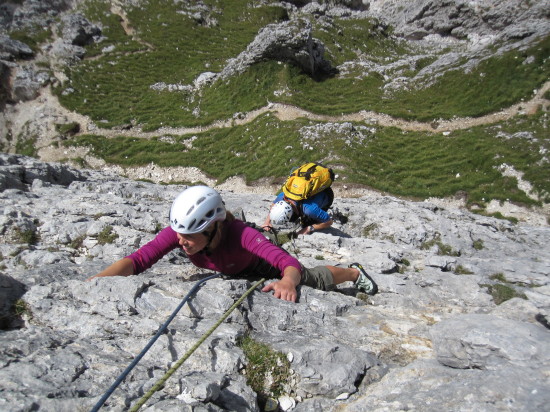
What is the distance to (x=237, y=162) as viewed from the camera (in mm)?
32750

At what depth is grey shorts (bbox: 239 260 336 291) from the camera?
761cm

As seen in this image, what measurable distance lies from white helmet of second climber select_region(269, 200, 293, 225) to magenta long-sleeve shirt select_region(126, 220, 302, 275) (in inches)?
178

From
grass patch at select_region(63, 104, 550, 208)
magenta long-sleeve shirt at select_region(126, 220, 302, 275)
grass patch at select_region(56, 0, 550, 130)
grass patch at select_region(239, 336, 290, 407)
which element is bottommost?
grass patch at select_region(239, 336, 290, 407)

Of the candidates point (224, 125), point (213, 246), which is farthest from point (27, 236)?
point (224, 125)

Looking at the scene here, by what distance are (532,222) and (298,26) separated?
37.7 m

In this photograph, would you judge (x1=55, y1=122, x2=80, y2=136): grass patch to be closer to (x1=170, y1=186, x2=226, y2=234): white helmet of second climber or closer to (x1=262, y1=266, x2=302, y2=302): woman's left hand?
(x1=170, y1=186, x2=226, y2=234): white helmet of second climber

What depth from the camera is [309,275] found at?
764 cm

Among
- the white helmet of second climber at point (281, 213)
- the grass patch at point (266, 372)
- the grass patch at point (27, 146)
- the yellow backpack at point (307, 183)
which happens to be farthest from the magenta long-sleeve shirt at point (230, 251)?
the grass patch at point (27, 146)

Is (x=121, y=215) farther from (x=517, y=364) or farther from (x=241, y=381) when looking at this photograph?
(x=517, y=364)

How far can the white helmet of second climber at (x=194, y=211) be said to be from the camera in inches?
235

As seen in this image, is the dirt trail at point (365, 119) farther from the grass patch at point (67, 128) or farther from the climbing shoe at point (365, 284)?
the climbing shoe at point (365, 284)

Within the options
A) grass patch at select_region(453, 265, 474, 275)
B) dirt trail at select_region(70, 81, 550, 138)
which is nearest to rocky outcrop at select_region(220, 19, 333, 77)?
dirt trail at select_region(70, 81, 550, 138)

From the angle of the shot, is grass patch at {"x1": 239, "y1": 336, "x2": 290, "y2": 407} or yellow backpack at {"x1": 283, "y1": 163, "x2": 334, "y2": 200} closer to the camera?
grass patch at {"x1": 239, "y1": 336, "x2": 290, "y2": 407}

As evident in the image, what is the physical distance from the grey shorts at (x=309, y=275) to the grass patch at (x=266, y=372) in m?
2.51
